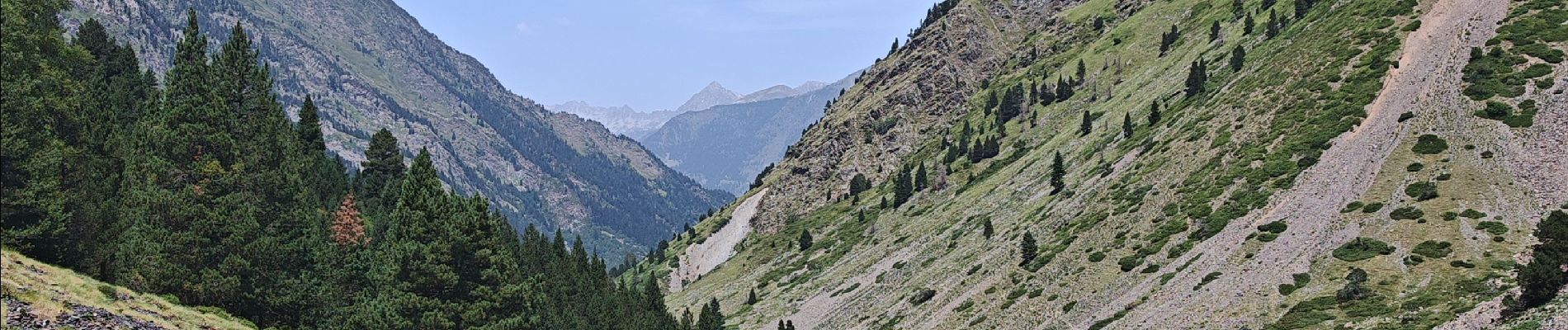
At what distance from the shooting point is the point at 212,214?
46.6 metres

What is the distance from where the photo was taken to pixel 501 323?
46188mm

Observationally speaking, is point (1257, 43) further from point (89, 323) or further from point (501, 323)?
point (89, 323)

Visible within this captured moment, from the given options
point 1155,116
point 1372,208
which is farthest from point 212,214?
point 1155,116

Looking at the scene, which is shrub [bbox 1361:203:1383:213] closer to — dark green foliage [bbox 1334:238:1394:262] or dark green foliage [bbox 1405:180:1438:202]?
dark green foliage [bbox 1405:180:1438:202]

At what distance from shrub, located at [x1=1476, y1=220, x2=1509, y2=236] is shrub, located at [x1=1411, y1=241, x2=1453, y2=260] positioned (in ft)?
7.67

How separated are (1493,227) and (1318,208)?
12.9 meters

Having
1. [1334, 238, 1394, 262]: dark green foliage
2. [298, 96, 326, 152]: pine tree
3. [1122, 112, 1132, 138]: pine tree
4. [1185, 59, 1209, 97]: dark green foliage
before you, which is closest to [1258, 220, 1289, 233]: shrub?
[1334, 238, 1394, 262]: dark green foliage

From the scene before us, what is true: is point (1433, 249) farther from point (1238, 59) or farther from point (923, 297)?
point (1238, 59)

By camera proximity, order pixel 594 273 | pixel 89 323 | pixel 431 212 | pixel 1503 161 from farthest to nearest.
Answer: pixel 594 273 < pixel 1503 161 < pixel 431 212 < pixel 89 323

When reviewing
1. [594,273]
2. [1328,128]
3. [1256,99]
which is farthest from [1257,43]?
[594,273]

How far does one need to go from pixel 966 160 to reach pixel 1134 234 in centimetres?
10230

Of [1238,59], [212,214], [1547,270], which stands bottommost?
[1547,270]

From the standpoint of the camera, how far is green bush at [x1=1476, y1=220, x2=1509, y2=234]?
5422cm

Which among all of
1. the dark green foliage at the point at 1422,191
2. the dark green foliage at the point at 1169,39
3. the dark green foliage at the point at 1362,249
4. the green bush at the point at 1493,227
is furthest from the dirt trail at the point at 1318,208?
the dark green foliage at the point at 1169,39
